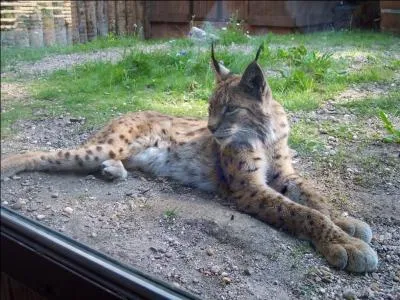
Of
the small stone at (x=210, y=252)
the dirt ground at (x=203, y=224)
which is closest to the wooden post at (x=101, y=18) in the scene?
the dirt ground at (x=203, y=224)

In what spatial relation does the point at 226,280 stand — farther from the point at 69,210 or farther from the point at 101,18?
the point at 101,18

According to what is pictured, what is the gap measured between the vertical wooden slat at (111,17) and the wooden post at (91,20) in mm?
37

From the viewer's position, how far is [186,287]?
1.27 m

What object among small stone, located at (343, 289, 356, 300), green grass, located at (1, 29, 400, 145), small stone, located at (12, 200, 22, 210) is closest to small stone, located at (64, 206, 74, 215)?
small stone, located at (12, 200, 22, 210)

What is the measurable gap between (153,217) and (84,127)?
40 cm

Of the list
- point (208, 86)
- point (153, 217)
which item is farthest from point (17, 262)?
point (208, 86)

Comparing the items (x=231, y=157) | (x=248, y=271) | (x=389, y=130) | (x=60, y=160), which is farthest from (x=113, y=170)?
(x=389, y=130)

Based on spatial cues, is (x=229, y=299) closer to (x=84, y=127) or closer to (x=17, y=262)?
(x=17, y=262)

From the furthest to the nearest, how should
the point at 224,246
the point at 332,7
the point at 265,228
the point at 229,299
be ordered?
the point at 265,228
the point at 224,246
the point at 332,7
the point at 229,299

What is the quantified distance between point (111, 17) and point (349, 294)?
3.10ft

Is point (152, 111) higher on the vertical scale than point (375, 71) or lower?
lower

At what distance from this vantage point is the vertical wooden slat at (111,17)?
5.39 feet

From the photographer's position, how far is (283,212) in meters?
1.76

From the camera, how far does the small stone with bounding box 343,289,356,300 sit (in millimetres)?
1163
